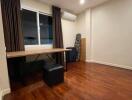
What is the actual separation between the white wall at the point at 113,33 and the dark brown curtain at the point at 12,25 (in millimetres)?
2923

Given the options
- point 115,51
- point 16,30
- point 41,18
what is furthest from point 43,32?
point 115,51

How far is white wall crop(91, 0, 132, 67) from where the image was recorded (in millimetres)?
2893

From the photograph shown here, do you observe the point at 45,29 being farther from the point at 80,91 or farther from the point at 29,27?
the point at 80,91

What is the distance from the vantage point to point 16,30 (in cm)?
→ 249

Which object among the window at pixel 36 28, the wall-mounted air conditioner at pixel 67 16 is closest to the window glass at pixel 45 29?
the window at pixel 36 28

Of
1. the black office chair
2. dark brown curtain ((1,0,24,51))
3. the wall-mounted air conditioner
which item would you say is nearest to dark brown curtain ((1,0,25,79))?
dark brown curtain ((1,0,24,51))

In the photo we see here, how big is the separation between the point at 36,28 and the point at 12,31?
969mm

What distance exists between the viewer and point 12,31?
7.97 ft

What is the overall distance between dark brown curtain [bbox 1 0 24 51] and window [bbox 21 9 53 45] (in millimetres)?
442

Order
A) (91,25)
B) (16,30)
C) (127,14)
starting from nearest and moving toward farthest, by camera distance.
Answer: (16,30) < (127,14) < (91,25)

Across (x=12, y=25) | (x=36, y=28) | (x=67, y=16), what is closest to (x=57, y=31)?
(x=36, y=28)

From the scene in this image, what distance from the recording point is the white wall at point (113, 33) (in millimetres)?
2893

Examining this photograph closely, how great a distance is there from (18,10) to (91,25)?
2879 millimetres

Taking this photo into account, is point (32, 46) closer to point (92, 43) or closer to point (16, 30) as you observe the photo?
point (16, 30)
